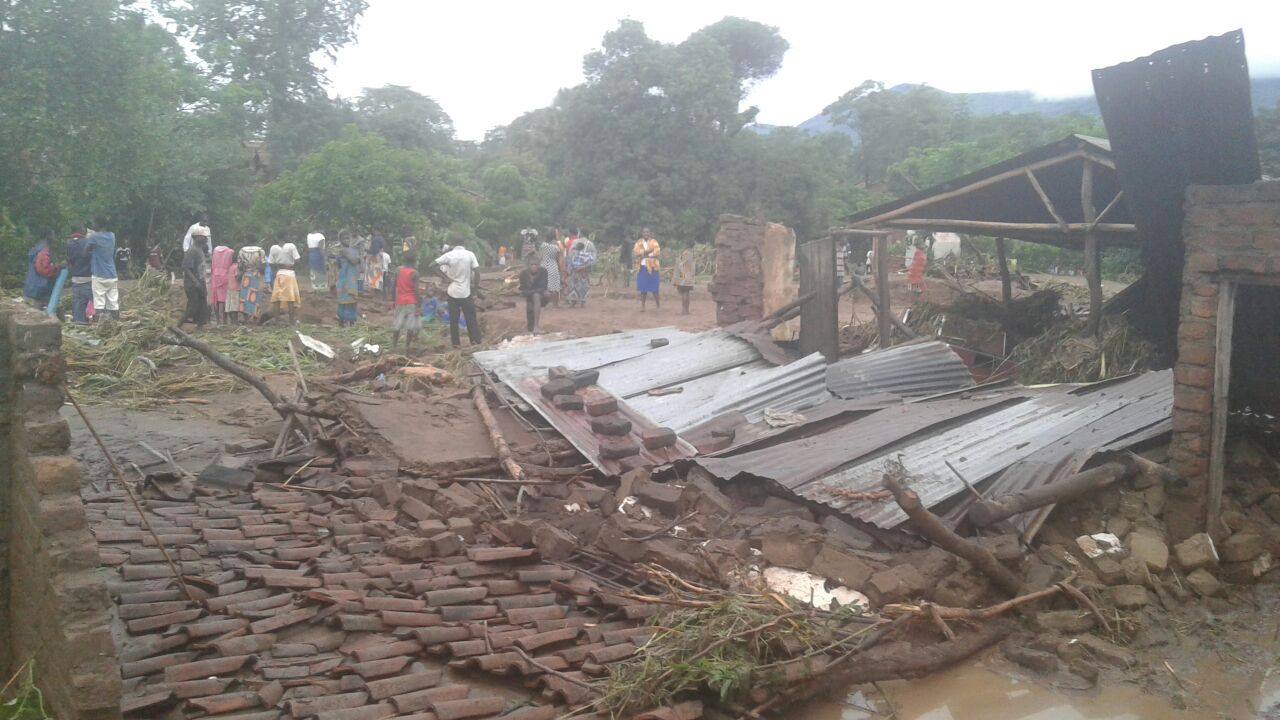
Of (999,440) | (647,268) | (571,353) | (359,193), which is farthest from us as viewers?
(359,193)

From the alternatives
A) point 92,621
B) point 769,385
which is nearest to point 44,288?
point 769,385

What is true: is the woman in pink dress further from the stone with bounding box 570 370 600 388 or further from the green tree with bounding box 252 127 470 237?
the stone with bounding box 570 370 600 388

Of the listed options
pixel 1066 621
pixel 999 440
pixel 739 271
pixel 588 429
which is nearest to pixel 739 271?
pixel 739 271

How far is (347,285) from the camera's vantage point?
17.6m

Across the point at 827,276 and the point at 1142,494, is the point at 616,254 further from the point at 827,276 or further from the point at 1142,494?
the point at 1142,494

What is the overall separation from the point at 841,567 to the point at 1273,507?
11.3ft

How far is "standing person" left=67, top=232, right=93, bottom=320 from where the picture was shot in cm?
1345

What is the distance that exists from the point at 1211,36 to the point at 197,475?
7.98m

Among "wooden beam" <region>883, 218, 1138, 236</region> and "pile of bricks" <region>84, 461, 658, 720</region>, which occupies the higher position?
"wooden beam" <region>883, 218, 1138, 236</region>

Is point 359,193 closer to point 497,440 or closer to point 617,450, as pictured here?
point 497,440

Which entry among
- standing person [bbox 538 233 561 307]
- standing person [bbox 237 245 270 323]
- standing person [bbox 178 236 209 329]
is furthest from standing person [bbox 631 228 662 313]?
standing person [bbox 178 236 209 329]

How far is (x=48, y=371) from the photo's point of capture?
13.5ft

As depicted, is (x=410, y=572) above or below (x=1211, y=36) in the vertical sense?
below

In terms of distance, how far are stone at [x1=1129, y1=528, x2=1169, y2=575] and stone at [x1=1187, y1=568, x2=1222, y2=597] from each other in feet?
0.54
